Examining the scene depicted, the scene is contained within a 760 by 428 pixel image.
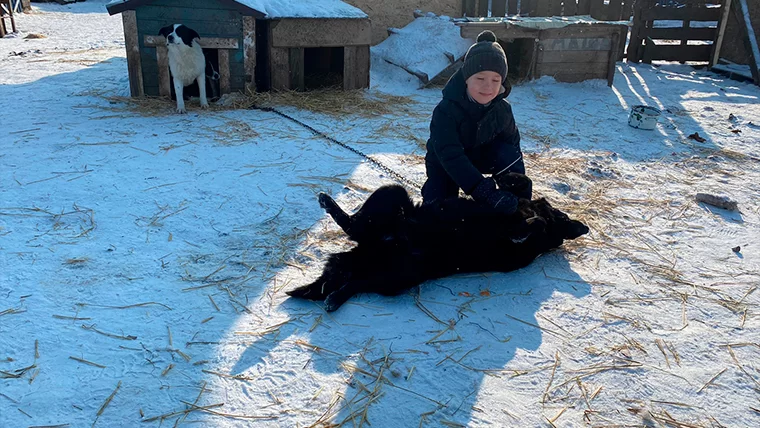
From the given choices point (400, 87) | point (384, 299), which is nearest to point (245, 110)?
point (400, 87)

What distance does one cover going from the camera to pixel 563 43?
8.37 m

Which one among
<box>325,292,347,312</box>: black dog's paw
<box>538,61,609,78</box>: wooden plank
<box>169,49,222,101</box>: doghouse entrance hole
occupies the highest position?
<box>538,61,609,78</box>: wooden plank

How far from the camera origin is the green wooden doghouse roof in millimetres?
6223

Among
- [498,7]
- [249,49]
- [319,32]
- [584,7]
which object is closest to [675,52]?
[584,7]

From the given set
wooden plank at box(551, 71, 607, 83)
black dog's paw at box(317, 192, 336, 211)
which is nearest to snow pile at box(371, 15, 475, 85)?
wooden plank at box(551, 71, 607, 83)

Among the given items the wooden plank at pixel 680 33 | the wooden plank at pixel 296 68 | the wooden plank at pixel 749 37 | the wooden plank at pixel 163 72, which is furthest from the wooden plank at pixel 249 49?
the wooden plank at pixel 749 37

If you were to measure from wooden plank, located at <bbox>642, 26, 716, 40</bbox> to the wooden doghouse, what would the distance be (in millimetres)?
2698

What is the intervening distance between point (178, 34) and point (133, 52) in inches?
35.5

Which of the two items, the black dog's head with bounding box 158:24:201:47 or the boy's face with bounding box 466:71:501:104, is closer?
the boy's face with bounding box 466:71:501:104

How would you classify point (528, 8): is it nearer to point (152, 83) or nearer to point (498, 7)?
Answer: point (498, 7)

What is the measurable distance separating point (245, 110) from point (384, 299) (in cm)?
424

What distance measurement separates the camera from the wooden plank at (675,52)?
10.7 m

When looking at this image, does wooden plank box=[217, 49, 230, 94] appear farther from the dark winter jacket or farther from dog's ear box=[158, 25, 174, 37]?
the dark winter jacket

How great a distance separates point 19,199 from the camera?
3.69 meters
